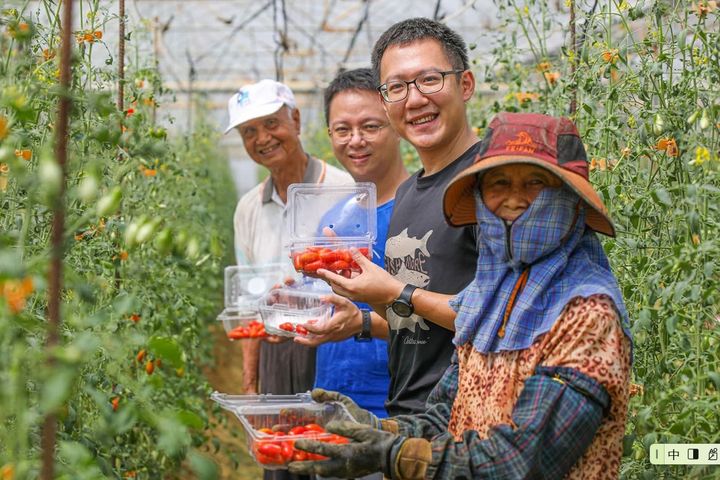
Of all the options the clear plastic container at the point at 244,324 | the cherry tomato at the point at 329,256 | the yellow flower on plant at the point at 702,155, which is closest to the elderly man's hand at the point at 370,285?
the cherry tomato at the point at 329,256

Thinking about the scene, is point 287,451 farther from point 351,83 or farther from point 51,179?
point 351,83

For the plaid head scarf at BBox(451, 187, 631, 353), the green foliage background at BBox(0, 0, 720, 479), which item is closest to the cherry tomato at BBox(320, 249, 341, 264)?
the green foliage background at BBox(0, 0, 720, 479)

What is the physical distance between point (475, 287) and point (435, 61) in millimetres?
771

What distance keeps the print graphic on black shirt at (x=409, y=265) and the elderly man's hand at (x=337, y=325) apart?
0.39 metres

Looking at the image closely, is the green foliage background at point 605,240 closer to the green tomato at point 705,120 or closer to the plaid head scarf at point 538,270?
the green tomato at point 705,120

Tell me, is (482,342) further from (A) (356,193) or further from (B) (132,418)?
(A) (356,193)

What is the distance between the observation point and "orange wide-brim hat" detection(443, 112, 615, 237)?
179cm

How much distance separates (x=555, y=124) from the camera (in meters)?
1.90

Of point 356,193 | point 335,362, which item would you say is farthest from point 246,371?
point 356,193

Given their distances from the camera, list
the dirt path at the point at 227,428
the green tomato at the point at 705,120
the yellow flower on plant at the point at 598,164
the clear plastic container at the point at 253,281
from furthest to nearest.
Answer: the dirt path at the point at 227,428 < the clear plastic container at the point at 253,281 < the yellow flower on plant at the point at 598,164 < the green tomato at the point at 705,120

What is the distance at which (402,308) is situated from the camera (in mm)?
2354

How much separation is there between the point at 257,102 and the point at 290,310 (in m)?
1.09

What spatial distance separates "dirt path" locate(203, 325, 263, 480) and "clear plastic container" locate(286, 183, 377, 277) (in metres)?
1.80

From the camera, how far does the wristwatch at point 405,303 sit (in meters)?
2.34
